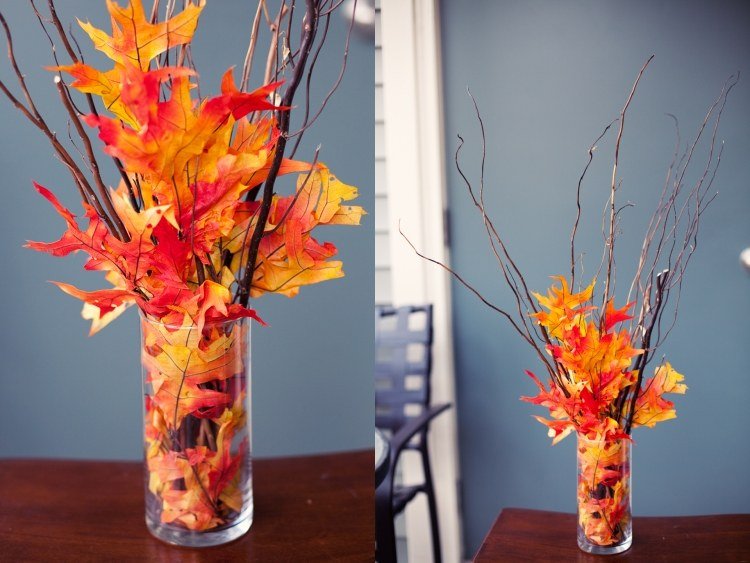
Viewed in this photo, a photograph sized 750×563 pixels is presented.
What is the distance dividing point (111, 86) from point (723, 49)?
2.46 feet

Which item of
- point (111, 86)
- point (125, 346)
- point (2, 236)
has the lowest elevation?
point (125, 346)

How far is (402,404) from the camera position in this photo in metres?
1.02

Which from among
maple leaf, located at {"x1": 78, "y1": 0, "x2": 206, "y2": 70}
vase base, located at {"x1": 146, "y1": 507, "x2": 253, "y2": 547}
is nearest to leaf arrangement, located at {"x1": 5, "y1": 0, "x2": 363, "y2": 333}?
maple leaf, located at {"x1": 78, "y1": 0, "x2": 206, "y2": 70}

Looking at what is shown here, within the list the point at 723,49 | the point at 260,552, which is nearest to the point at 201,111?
the point at 260,552

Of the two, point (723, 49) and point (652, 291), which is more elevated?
point (723, 49)

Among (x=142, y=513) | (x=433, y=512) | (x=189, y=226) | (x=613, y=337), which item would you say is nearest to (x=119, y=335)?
(x=142, y=513)

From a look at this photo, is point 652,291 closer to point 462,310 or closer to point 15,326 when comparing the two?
point 462,310

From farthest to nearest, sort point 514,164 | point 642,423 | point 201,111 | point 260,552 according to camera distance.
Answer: point 514,164, point 642,423, point 260,552, point 201,111

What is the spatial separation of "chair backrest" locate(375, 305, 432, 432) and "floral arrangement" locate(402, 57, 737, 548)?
160mm

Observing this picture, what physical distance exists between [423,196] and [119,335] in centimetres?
49

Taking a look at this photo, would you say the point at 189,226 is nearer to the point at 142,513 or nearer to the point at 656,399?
the point at 142,513

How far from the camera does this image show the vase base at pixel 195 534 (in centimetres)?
65

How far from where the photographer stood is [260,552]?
25.9 inches

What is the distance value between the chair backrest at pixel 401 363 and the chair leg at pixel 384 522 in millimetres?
132
